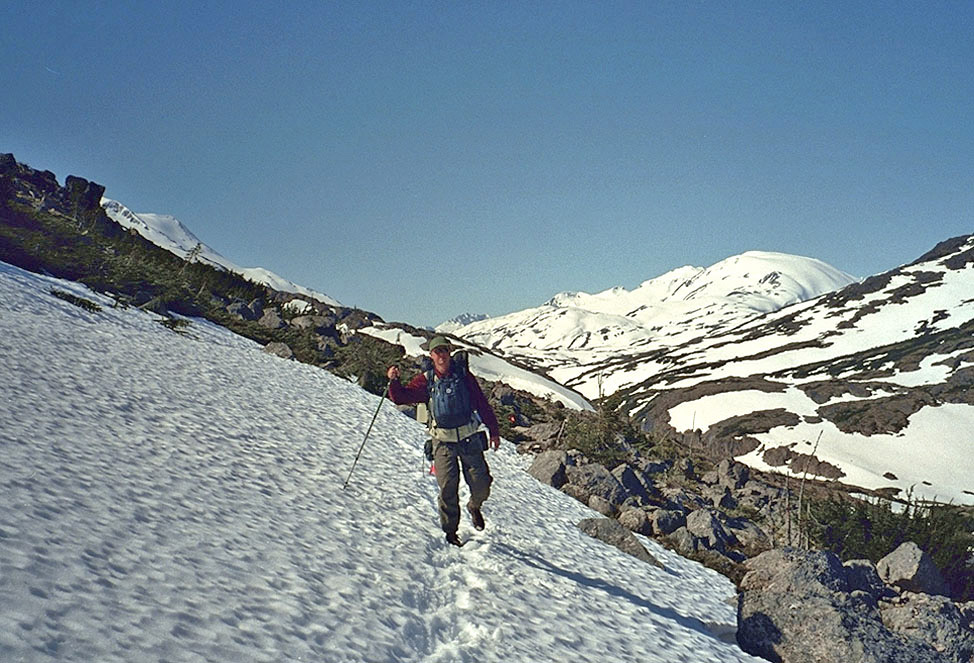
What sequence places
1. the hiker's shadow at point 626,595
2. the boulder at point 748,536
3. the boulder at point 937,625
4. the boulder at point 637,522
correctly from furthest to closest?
1. the boulder at point 748,536
2. the boulder at point 637,522
3. the hiker's shadow at point 626,595
4. the boulder at point 937,625

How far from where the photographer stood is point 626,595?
8539 mm

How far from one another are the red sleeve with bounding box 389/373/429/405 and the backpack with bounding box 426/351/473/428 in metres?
0.18

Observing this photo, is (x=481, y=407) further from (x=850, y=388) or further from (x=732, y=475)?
(x=850, y=388)

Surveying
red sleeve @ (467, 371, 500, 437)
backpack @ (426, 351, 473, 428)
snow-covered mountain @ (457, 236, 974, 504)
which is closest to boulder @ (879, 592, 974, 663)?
red sleeve @ (467, 371, 500, 437)

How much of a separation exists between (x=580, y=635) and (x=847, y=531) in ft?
40.5

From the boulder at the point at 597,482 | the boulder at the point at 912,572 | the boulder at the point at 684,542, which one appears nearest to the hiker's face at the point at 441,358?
the boulder at the point at 684,542

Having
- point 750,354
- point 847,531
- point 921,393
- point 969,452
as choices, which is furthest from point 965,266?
point 847,531

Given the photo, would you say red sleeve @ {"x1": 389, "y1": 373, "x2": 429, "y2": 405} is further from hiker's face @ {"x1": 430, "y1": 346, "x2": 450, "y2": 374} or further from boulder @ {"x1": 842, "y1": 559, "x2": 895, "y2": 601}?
boulder @ {"x1": 842, "y1": 559, "x2": 895, "y2": 601}

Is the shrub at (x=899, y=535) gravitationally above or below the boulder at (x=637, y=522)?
above

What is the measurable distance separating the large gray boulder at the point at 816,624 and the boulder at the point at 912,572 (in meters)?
4.30

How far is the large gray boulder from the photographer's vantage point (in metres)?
7.12

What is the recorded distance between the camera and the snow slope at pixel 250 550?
417 centimetres

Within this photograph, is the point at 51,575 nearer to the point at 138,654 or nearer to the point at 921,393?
the point at 138,654

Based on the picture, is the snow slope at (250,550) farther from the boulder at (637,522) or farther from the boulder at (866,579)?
the boulder at (866,579)
